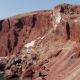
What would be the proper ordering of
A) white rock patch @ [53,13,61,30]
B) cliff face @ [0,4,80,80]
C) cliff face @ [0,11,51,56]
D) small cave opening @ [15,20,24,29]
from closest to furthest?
cliff face @ [0,4,80,80] < white rock patch @ [53,13,61,30] < cliff face @ [0,11,51,56] < small cave opening @ [15,20,24,29]

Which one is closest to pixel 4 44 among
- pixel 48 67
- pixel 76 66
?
pixel 48 67

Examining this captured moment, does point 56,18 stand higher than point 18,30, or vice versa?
point 56,18

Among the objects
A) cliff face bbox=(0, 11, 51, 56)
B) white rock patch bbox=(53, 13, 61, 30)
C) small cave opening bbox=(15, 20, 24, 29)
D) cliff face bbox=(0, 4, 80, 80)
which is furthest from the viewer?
small cave opening bbox=(15, 20, 24, 29)

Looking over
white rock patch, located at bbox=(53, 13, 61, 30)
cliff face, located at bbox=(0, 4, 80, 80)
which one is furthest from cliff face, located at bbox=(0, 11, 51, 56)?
white rock patch, located at bbox=(53, 13, 61, 30)

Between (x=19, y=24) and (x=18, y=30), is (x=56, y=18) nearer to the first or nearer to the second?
(x=19, y=24)

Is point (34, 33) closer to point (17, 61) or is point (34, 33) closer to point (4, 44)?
point (4, 44)

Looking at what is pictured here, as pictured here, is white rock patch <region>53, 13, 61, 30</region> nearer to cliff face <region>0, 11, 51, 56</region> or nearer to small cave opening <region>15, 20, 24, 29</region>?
cliff face <region>0, 11, 51, 56</region>

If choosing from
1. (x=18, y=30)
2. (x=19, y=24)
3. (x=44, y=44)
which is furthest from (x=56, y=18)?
(x=18, y=30)

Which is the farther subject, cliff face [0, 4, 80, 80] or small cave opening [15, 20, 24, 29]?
small cave opening [15, 20, 24, 29]

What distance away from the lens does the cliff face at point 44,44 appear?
70625 millimetres

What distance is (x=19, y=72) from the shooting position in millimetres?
107125

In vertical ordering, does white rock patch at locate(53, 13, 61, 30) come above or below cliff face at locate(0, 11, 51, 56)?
above

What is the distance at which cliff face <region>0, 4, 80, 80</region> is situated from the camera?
70.6m

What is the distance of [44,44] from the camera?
108688mm
